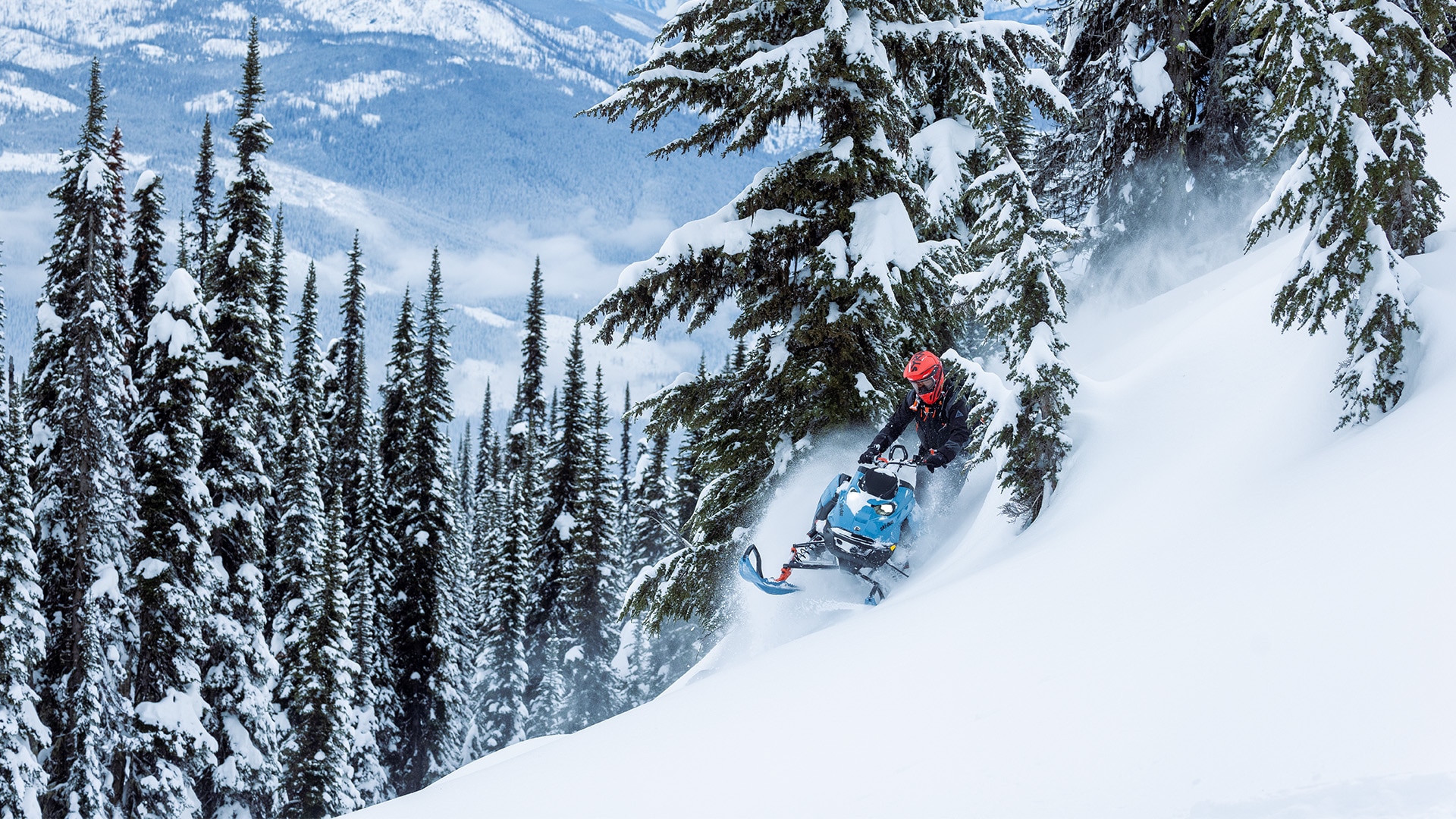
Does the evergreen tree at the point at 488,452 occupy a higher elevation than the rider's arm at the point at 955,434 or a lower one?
lower

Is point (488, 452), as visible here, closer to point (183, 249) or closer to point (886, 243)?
point (183, 249)

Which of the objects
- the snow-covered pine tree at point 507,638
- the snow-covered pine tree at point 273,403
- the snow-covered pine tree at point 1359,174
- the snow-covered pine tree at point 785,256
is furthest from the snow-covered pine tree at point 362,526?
the snow-covered pine tree at point 1359,174

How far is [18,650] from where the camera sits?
65.2ft

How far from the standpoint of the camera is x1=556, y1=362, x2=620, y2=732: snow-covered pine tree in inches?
1633

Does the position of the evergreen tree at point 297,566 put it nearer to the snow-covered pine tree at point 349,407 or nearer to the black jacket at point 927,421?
the snow-covered pine tree at point 349,407

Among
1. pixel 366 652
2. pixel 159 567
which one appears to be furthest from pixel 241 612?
pixel 366 652

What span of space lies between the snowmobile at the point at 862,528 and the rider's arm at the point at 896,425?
16 centimetres

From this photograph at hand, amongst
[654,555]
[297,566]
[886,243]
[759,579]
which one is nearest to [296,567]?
[297,566]

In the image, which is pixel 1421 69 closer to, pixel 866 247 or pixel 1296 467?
pixel 1296 467

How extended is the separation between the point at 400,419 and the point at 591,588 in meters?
11.2

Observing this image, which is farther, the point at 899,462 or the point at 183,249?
the point at 183,249

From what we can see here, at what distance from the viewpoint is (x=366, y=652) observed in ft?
115

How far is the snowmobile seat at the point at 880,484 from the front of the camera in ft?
34.4

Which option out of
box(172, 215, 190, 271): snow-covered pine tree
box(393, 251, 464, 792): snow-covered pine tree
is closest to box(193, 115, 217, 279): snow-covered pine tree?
box(172, 215, 190, 271): snow-covered pine tree
